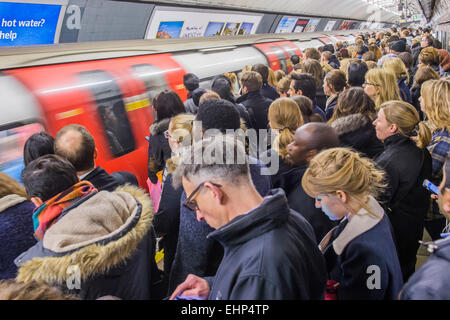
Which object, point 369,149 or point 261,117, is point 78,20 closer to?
point 261,117

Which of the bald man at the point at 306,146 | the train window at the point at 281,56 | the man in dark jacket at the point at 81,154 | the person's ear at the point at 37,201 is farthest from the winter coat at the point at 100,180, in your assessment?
the train window at the point at 281,56

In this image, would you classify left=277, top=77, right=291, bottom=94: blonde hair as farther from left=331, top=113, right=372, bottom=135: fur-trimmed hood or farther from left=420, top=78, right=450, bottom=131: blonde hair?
left=420, top=78, right=450, bottom=131: blonde hair

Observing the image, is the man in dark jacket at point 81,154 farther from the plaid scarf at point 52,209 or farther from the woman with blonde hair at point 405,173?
the woman with blonde hair at point 405,173

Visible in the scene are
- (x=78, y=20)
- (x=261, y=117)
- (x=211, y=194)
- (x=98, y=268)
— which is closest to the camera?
(x=211, y=194)

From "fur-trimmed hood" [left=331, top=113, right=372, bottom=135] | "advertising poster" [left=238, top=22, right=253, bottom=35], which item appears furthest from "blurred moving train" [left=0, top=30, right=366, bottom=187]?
"advertising poster" [left=238, top=22, right=253, bottom=35]

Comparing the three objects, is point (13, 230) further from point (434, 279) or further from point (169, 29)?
point (169, 29)

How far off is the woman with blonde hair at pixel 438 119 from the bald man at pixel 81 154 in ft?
7.37

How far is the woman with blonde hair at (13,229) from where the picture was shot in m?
1.79

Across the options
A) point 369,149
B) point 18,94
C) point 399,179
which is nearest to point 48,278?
point 399,179

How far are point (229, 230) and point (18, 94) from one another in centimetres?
314

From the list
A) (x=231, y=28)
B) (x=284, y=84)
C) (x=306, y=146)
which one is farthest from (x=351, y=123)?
(x=231, y=28)

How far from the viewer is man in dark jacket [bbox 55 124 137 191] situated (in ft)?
7.72

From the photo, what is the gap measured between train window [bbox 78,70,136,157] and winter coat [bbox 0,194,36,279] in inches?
93.0

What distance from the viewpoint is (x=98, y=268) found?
149 cm
